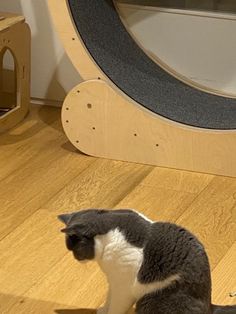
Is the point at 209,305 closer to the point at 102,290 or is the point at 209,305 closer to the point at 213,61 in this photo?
the point at 102,290

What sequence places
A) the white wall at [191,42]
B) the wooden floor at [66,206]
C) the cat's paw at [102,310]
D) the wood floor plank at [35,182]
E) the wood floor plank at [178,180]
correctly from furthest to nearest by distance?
the white wall at [191,42], the wood floor plank at [178,180], the wood floor plank at [35,182], the wooden floor at [66,206], the cat's paw at [102,310]

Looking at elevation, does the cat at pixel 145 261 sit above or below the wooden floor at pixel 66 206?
above

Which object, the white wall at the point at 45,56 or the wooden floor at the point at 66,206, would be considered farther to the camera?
the white wall at the point at 45,56

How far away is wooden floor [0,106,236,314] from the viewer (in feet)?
4.82

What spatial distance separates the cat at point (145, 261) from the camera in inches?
49.0

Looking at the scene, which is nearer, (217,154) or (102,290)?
(102,290)

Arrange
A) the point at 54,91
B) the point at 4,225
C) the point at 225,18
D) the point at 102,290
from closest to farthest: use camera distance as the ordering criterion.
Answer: the point at 102,290
the point at 4,225
the point at 225,18
the point at 54,91

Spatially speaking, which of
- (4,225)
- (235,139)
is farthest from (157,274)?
(235,139)

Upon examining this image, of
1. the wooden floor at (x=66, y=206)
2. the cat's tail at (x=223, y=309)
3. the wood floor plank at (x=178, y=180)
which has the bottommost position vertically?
the wood floor plank at (x=178, y=180)

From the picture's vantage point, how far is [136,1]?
7.50 ft

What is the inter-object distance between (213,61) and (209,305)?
113 cm

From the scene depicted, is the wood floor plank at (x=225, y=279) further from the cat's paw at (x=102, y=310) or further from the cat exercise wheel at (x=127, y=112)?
the cat exercise wheel at (x=127, y=112)

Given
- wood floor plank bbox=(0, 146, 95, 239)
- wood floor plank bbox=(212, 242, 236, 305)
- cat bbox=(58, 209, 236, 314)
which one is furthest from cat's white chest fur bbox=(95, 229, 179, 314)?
wood floor plank bbox=(0, 146, 95, 239)

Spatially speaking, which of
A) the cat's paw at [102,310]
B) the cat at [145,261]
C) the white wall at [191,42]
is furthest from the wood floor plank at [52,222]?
the white wall at [191,42]
